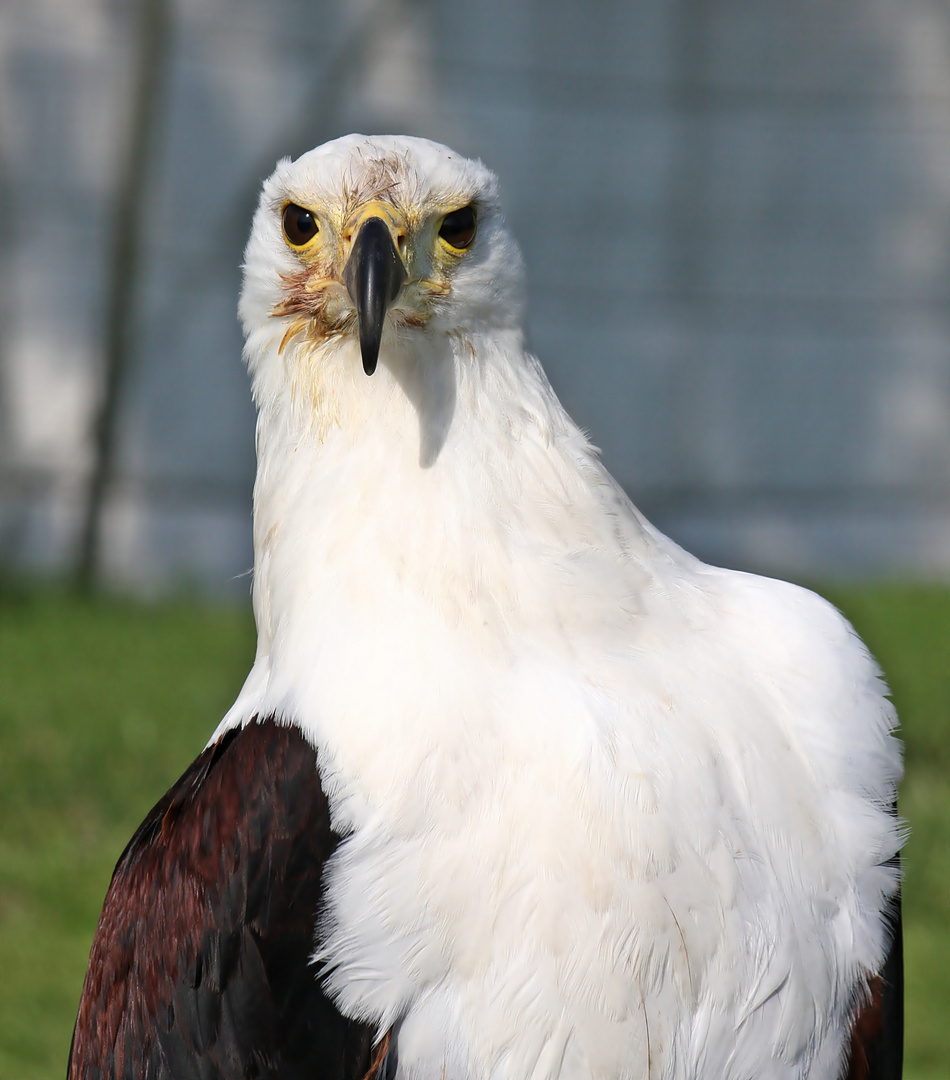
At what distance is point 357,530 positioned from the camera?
2.46m

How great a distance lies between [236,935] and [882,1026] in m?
1.18

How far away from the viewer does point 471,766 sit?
7.47 feet

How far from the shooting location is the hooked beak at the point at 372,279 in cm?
227

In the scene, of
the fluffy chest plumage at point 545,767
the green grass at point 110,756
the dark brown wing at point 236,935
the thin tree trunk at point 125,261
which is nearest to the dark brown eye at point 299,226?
the fluffy chest plumage at point 545,767

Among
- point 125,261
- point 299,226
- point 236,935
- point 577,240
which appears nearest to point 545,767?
point 236,935

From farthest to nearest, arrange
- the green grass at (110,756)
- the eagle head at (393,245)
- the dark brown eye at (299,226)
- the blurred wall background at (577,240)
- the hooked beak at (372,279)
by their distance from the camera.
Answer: the blurred wall background at (577,240) → the green grass at (110,756) → the dark brown eye at (299,226) → the eagle head at (393,245) → the hooked beak at (372,279)

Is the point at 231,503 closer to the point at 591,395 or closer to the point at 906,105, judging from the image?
the point at 591,395

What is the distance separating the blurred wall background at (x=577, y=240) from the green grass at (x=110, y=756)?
1.28 metres

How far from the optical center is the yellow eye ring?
2551 millimetres

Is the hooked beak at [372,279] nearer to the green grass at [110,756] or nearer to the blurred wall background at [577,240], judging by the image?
the green grass at [110,756]

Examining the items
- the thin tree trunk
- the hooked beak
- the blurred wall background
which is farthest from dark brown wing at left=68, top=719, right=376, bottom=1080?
the thin tree trunk

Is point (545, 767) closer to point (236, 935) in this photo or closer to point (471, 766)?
point (471, 766)

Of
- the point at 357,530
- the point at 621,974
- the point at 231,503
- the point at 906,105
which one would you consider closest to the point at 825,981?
the point at 621,974

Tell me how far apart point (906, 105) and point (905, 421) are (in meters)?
2.33
